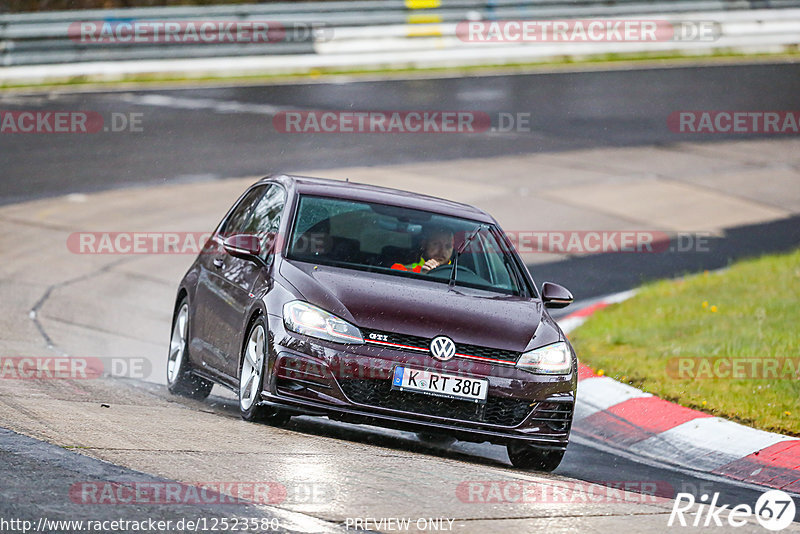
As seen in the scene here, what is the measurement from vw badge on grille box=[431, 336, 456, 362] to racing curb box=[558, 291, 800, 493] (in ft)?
6.72

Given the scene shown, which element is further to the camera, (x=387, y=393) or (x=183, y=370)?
(x=183, y=370)

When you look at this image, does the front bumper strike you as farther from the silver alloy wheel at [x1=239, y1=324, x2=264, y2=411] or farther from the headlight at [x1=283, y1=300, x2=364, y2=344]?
the silver alloy wheel at [x1=239, y1=324, x2=264, y2=411]

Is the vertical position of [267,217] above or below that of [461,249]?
above

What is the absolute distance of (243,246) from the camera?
838cm

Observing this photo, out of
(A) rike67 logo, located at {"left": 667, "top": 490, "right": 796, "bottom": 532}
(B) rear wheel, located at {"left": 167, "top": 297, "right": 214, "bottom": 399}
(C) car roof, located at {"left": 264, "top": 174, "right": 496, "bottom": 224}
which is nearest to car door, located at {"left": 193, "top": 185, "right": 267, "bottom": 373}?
(B) rear wheel, located at {"left": 167, "top": 297, "right": 214, "bottom": 399}

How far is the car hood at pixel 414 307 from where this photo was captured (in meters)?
7.55

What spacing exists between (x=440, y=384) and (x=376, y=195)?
1816 millimetres

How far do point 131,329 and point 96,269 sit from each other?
2367 mm

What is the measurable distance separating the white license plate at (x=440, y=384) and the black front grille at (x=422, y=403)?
31 millimetres

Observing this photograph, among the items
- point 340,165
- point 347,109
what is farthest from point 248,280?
point 347,109

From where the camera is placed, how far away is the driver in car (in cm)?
838

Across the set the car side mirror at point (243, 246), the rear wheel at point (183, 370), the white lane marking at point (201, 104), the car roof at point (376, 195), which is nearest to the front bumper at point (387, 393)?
the car side mirror at point (243, 246)

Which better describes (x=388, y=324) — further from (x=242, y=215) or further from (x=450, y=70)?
(x=450, y=70)

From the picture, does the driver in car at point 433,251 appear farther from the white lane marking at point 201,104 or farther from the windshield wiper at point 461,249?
the white lane marking at point 201,104
